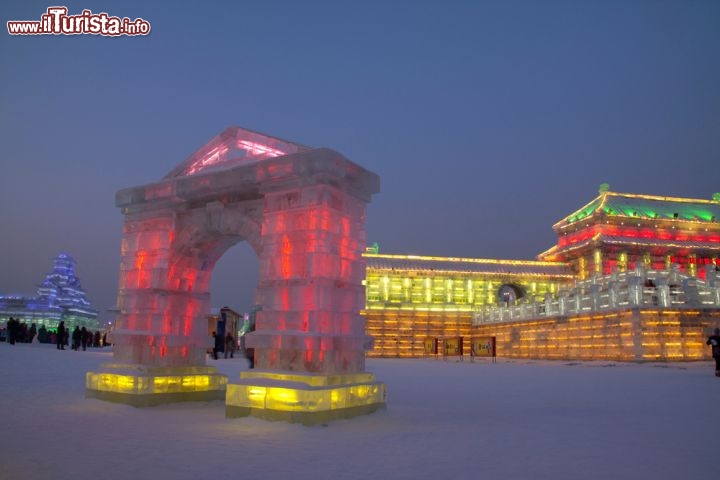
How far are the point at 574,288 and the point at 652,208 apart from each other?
27988mm

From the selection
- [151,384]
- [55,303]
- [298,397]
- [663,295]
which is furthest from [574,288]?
[55,303]

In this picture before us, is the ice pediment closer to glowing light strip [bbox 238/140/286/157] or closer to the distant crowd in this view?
glowing light strip [bbox 238/140/286/157]

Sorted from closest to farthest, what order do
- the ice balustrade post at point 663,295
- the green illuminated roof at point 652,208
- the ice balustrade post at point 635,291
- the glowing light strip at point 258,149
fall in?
the glowing light strip at point 258,149 → the ice balustrade post at point 663,295 → the ice balustrade post at point 635,291 → the green illuminated roof at point 652,208

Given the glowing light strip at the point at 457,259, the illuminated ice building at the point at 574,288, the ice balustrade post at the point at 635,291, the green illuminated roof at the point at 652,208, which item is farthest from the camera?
the green illuminated roof at the point at 652,208

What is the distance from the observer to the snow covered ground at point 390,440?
6.62m

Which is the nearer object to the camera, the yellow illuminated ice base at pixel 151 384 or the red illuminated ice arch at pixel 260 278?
the red illuminated ice arch at pixel 260 278

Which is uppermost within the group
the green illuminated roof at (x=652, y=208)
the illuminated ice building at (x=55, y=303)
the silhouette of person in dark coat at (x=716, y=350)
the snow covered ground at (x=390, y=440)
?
the green illuminated roof at (x=652, y=208)

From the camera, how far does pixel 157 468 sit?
664cm

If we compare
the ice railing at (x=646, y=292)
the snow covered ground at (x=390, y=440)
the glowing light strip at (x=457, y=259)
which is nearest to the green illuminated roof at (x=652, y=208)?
the glowing light strip at (x=457, y=259)

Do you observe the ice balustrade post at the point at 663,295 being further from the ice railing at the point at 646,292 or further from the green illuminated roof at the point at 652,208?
the green illuminated roof at the point at 652,208

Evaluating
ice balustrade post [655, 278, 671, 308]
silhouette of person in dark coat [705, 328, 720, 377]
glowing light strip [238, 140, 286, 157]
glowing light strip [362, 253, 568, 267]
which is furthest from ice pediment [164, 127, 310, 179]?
glowing light strip [362, 253, 568, 267]

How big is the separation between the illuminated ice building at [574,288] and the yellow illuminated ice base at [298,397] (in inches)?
934

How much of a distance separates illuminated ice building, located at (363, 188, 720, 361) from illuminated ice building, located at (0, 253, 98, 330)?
50624mm

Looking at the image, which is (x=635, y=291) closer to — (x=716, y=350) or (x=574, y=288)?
(x=574, y=288)
